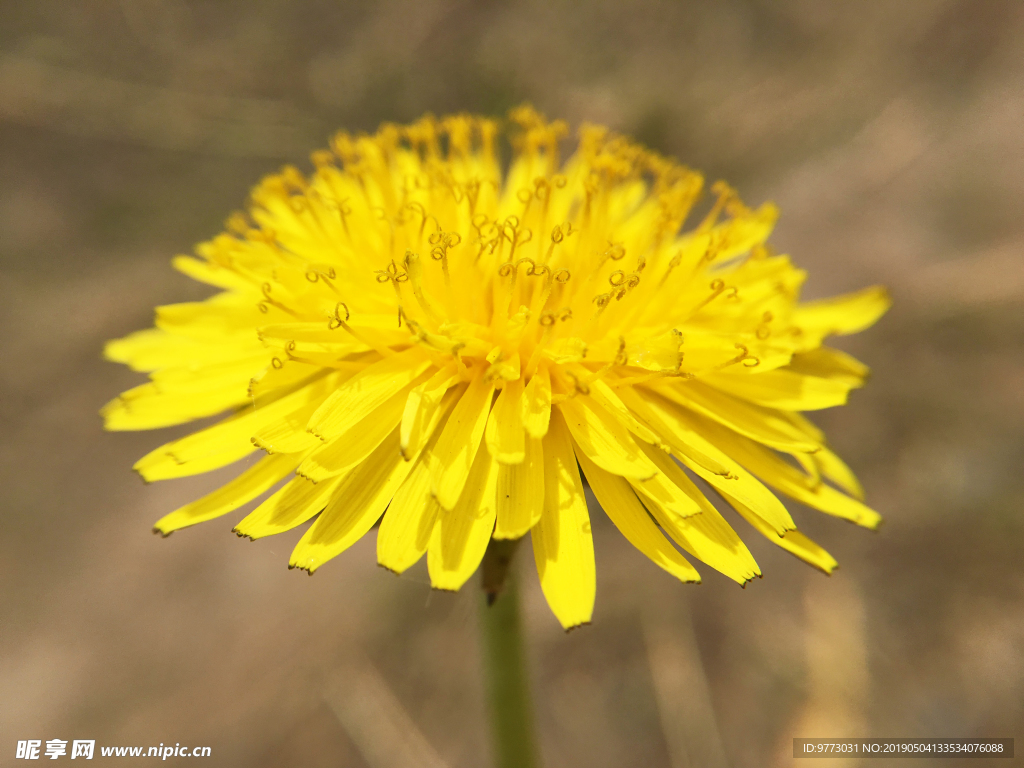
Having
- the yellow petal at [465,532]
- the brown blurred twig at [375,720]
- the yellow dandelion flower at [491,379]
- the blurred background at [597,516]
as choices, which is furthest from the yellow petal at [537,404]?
the brown blurred twig at [375,720]

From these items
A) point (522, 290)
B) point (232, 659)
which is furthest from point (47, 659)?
point (522, 290)

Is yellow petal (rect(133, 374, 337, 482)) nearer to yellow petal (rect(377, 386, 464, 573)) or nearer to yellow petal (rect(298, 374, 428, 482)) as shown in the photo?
yellow petal (rect(298, 374, 428, 482))

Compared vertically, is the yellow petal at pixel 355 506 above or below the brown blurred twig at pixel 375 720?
above

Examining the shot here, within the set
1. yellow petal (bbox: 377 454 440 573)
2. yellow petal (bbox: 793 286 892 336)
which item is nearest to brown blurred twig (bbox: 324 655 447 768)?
yellow petal (bbox: 377 454 440 573)

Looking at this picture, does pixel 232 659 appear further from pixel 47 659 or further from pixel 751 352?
pixel 751 352

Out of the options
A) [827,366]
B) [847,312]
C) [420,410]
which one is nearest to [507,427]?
[420,410]

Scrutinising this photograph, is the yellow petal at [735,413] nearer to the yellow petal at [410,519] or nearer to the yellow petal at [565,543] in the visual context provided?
the yellow petal at [565,543]
